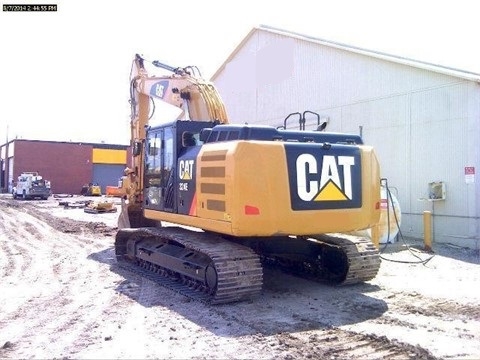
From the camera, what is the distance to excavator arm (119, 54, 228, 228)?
33.7 feet

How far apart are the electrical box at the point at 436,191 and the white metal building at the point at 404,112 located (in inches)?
1.1

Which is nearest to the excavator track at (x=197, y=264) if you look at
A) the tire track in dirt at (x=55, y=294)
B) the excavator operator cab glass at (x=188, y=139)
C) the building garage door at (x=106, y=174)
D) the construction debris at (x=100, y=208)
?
the tire track in dirt at (x=55, y=294)

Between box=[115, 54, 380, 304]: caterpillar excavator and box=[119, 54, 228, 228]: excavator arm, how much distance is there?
7 centimetres

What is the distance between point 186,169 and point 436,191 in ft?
28.6

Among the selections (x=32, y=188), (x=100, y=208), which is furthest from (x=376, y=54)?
(x=32, y=188)

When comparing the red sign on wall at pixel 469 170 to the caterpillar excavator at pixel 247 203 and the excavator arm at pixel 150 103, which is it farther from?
the excavator arm at pixel 150 103

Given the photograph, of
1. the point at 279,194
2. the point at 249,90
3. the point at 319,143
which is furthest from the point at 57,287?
the point at 249,90

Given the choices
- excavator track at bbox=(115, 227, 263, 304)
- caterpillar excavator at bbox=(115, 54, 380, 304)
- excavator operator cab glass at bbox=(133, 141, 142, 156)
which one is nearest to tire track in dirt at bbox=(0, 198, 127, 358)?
excavator track at bbox=(115, 227, 263, 304)

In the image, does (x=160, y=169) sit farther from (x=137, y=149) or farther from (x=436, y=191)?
(x=436, y=191)

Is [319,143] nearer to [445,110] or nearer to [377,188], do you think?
[377,188]

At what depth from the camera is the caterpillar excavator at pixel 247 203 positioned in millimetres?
7035

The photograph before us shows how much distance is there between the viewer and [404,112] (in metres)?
15.3

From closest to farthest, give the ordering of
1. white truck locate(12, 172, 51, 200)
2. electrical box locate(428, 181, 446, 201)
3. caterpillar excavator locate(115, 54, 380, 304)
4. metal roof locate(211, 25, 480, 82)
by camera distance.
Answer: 1. caterpillar excavator locate(115, 54, 380, 304)
2. metal roof locate(211, 25, 480, 82)
3. electrical box locate(428, 181, 446, 201)
4. white truck locate(12, 172, 51, 200)

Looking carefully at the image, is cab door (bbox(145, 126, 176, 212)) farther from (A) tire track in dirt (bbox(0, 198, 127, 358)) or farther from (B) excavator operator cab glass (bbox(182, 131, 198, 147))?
(A) tire track in dirt (bbox(0, 198, 127, 358))
